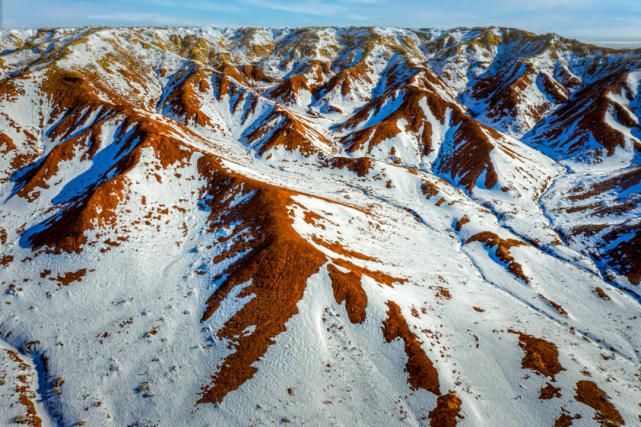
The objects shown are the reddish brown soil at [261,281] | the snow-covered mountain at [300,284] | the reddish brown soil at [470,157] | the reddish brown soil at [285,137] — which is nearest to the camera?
the snow-covered mountain at [300,284]

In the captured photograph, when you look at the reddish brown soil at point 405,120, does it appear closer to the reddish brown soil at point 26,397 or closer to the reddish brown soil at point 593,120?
the reddish brown soil at point 593,120

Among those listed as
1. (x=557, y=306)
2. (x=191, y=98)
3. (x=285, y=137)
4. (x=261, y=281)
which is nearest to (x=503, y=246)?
(x=557, y=306)

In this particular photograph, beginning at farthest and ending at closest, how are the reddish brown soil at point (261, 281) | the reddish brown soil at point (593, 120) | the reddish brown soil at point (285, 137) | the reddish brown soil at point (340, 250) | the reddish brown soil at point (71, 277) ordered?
1. the reddish brown soil at point (593, 120)
2. the reddish brown soil at point (285, 137)
3. the reddish brown soil at point (340, 250)
4. the reddish brown soil at point (71, 277)
5. the reddish brown soil at point (261, 281)

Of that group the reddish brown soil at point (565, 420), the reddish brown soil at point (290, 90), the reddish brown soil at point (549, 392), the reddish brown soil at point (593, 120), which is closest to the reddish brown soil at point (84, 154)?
the reddish brown soil at point (549, 392)

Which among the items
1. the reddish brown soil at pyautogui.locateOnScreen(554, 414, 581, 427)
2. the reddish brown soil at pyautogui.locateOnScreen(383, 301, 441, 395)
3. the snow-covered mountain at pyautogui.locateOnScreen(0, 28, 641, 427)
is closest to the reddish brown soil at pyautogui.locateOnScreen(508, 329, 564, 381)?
the snow-covered mountain at pyautogui.locateOnScreen(0, 28, 641, 427)

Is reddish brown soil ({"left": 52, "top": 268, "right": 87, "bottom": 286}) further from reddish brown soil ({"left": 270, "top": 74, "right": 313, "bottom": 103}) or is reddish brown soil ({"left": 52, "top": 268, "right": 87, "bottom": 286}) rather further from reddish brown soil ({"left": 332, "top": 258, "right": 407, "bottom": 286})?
reddish brown soil ({"left": 270, "top": 74, "right": 313, "bottom": 103})
